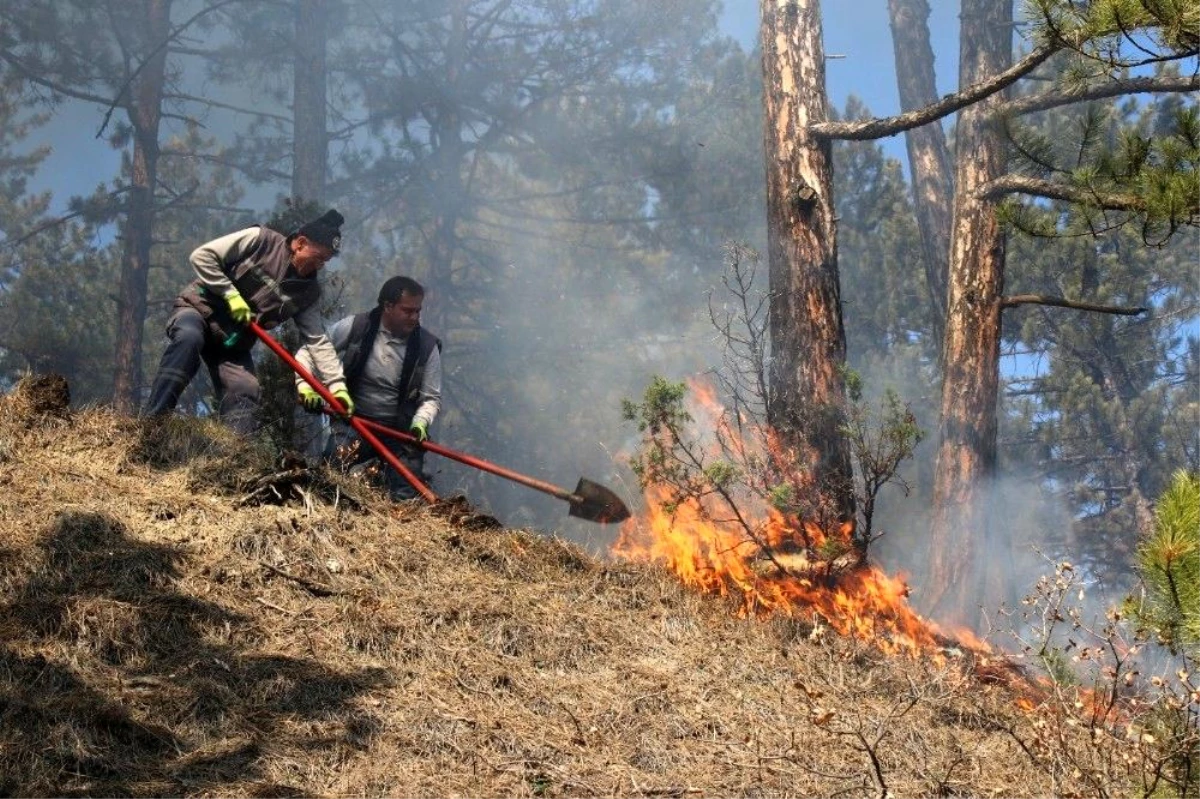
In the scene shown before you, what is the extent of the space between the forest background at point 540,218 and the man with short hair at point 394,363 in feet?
38.3

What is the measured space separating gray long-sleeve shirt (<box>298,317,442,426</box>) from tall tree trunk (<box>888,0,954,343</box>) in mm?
7589

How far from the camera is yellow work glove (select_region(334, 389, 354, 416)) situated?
744cm

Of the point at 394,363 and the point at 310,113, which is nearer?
the point at 394,363

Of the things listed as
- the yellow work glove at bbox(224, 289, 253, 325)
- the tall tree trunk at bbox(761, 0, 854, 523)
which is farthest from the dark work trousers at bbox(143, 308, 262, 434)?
the tall tree trunk at bbox(761, 0, 854, 523)

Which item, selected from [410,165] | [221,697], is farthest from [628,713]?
[410,165]

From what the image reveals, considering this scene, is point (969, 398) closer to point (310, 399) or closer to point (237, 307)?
point (310, 399)

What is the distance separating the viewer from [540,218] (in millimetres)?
22312

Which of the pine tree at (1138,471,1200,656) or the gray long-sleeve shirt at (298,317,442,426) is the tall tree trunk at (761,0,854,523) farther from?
the pine tree at (1138,471,1200,656)

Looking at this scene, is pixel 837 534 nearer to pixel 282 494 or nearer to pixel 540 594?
pixel 540 594

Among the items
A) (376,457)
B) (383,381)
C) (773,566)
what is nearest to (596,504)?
(773,566)

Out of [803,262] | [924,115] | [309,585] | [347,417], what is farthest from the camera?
[803,262]

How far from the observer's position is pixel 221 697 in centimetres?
464

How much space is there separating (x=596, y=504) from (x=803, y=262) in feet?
8.52

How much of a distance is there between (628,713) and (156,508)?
2806 mm
